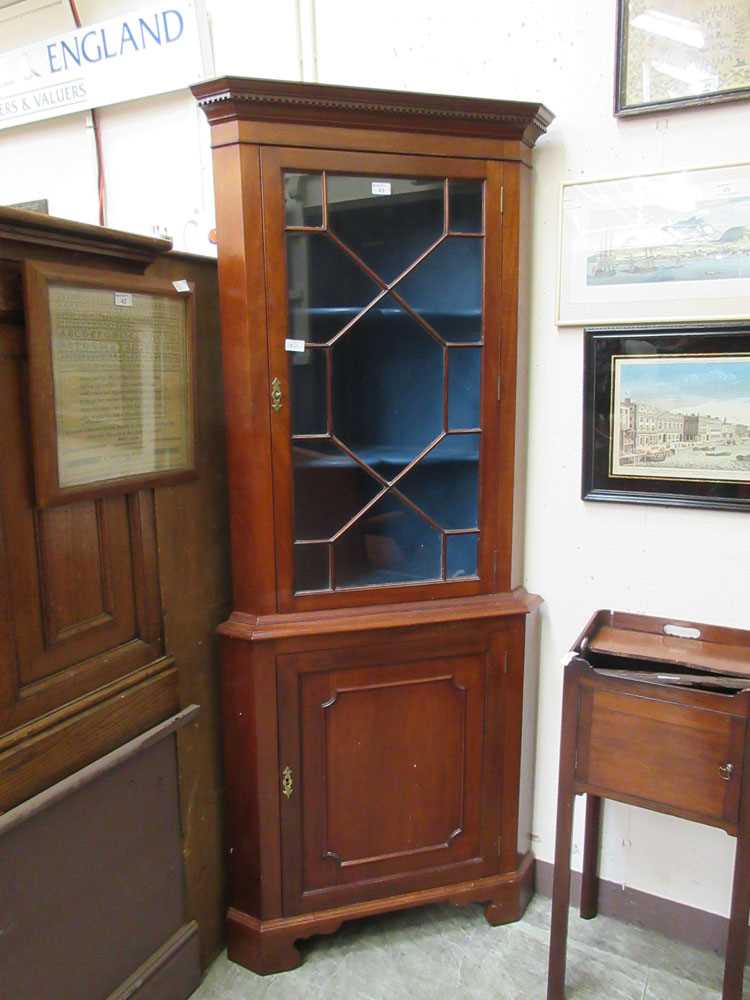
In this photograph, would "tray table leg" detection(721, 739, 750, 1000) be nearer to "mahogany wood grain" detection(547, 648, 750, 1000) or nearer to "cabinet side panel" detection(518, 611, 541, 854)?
"mahogany wood grain" detection(547, 648, 750, 1000)

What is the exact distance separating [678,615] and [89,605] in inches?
50.7

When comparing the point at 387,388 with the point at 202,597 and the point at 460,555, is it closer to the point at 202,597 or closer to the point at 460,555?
the point at 460,555

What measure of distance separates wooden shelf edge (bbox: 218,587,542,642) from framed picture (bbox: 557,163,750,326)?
679 millimetres

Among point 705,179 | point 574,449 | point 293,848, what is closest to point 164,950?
point 293,848

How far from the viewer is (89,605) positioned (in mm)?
1371

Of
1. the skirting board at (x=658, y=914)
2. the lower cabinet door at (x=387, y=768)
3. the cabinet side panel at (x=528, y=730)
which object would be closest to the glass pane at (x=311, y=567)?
the lower cabinet door at (x=387, y=768)

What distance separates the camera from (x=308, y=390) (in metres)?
1.56

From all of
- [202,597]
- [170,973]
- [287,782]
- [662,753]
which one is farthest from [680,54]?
[170,973]

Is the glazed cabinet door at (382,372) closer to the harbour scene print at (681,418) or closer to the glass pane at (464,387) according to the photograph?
the glass pane at (464,387)

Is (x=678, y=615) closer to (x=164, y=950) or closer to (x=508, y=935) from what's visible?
(x=508, y=935)

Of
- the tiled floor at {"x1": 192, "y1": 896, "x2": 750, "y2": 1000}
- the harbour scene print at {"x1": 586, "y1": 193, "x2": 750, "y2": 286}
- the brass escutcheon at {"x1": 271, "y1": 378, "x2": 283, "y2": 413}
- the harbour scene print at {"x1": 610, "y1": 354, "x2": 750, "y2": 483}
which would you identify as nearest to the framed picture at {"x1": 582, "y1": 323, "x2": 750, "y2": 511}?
the harbour scene print at {"x1": 610, "y1": 354, "x2": 750, "y2": 483}

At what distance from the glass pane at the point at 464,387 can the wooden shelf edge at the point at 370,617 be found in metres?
0.41

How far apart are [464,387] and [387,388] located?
174 mm

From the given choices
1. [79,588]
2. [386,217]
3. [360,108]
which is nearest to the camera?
[79,588]
